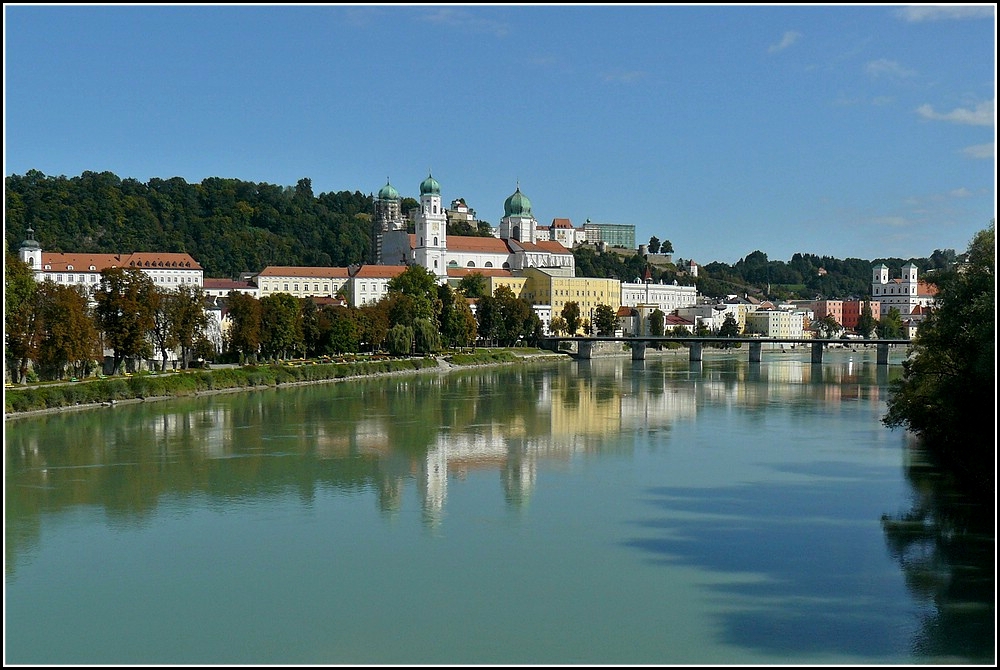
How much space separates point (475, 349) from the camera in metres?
45.3

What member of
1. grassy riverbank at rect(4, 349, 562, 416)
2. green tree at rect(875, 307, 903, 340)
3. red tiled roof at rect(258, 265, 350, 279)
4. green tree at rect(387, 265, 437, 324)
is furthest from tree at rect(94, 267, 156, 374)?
green tree at rect(875, 307, 903, 340)

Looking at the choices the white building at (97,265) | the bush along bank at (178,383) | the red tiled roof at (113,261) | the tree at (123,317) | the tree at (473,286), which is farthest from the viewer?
the tree at (473,286)

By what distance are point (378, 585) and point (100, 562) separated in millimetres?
2854

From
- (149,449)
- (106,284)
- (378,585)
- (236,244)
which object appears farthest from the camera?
(236,244)

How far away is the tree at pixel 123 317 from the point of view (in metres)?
25.7

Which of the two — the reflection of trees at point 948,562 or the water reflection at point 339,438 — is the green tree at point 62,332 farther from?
the reflection of trees at point 948,562

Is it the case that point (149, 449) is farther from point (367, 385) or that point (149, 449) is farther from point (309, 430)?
point (367, 385)

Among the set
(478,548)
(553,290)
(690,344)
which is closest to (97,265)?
(553,290)

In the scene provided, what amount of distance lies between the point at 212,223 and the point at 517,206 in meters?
20.4

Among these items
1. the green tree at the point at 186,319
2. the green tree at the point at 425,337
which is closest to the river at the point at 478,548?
the green tree at the point at 186,319

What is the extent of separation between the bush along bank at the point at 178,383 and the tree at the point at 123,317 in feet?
2.96

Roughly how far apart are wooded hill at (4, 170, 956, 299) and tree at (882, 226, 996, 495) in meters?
37.9

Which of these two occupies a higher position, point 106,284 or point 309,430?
point 106,284

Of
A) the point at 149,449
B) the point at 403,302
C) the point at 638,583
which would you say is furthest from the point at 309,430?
the point at 403,302
